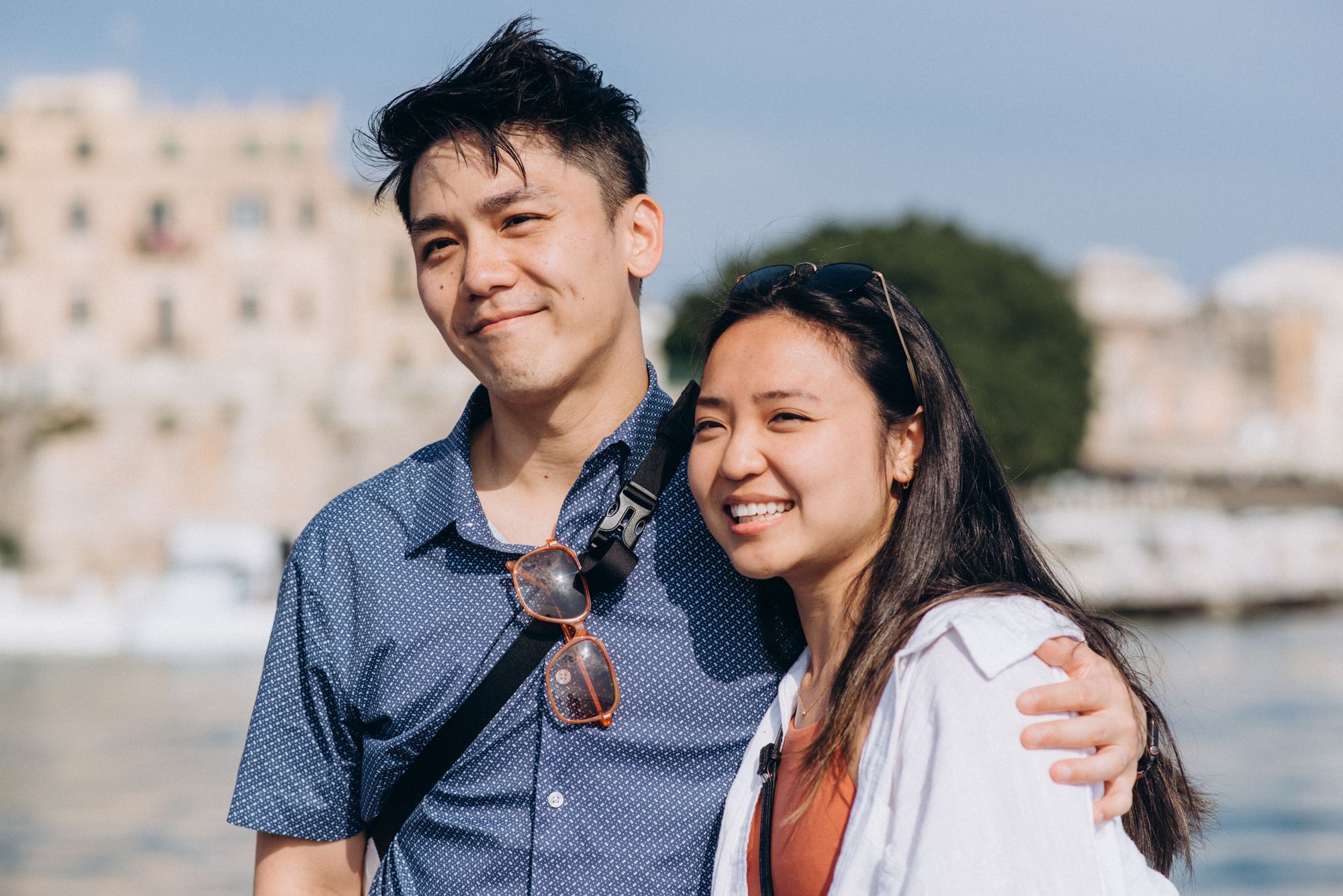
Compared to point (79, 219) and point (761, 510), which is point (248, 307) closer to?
point (79, 219)

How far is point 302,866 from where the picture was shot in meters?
2.12

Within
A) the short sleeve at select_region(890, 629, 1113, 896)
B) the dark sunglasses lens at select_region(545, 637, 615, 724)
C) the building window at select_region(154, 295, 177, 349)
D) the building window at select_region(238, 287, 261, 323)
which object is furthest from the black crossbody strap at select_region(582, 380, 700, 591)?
the building window at select_region(154, 295, 177, 349)

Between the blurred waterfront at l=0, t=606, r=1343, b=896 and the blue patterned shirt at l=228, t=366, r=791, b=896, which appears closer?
the blue patterned shirt at l=228, t=366, r=791, b=896

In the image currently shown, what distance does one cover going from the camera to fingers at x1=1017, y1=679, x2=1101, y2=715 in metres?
1.60

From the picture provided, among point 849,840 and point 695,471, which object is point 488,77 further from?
point 849,840

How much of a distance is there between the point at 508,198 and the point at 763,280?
374mm

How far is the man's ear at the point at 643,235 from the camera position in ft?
7.43

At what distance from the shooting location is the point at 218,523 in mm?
30141

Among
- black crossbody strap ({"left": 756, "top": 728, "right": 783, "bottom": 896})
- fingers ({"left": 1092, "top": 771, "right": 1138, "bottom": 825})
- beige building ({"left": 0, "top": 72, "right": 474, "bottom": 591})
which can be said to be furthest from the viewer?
beige building ({"left": 0, "top": 72, "right": 474, "bottom": 591})

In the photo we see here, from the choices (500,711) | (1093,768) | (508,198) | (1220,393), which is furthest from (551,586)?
(1220,393)

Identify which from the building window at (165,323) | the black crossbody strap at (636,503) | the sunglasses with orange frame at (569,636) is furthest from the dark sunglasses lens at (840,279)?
the building window at (165,323)

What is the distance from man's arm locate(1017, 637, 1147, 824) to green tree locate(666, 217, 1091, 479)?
2316 cm

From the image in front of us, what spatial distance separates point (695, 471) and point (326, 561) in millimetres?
546

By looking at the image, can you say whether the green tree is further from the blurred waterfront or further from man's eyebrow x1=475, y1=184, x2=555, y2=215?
man's eyebrow x1=475, y1=184, x2=555, y2=215
